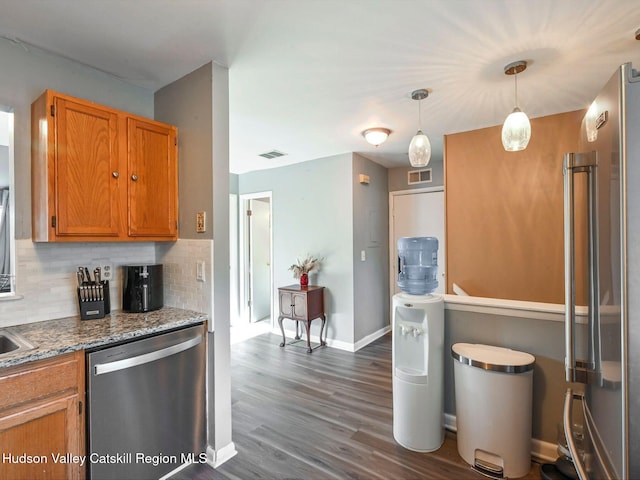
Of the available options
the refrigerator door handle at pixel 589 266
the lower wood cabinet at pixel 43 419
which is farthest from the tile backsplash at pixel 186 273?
the refrigerator door handle at pixel 589 266

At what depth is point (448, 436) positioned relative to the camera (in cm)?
227

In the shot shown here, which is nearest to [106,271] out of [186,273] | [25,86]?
[186,273]

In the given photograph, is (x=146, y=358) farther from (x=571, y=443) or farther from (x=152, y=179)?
(x=571, y=443)

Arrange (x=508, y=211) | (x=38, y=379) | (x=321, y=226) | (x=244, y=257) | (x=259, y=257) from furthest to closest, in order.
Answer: (x=259, y=257) < (x=244, y=257) < (x=321, y=226) < (x=508, y=211) < (x=38, y=379)

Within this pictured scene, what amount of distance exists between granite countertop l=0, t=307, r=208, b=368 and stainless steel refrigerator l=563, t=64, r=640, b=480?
72.7 inches

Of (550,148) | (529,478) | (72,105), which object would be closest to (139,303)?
(72,105)

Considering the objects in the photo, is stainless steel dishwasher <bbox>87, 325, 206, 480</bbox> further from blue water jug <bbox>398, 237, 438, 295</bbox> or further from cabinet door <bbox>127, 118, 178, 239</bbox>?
blue water jug <bbox>398, 237, 438, 295</bbox>

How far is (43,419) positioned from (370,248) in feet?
11.9

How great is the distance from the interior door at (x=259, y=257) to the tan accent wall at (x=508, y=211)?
9.91 feet

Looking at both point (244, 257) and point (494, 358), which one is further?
point (244, 257)

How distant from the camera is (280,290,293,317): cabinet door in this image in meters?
4.04

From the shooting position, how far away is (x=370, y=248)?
440 centimetres

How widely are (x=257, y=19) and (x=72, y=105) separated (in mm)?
1125

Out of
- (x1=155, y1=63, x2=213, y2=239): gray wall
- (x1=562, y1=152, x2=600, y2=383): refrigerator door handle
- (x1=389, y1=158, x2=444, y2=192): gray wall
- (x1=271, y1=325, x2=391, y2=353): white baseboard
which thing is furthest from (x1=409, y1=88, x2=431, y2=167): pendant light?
(x1=271, y1=325, x2=391, y2=353): white baseboard
